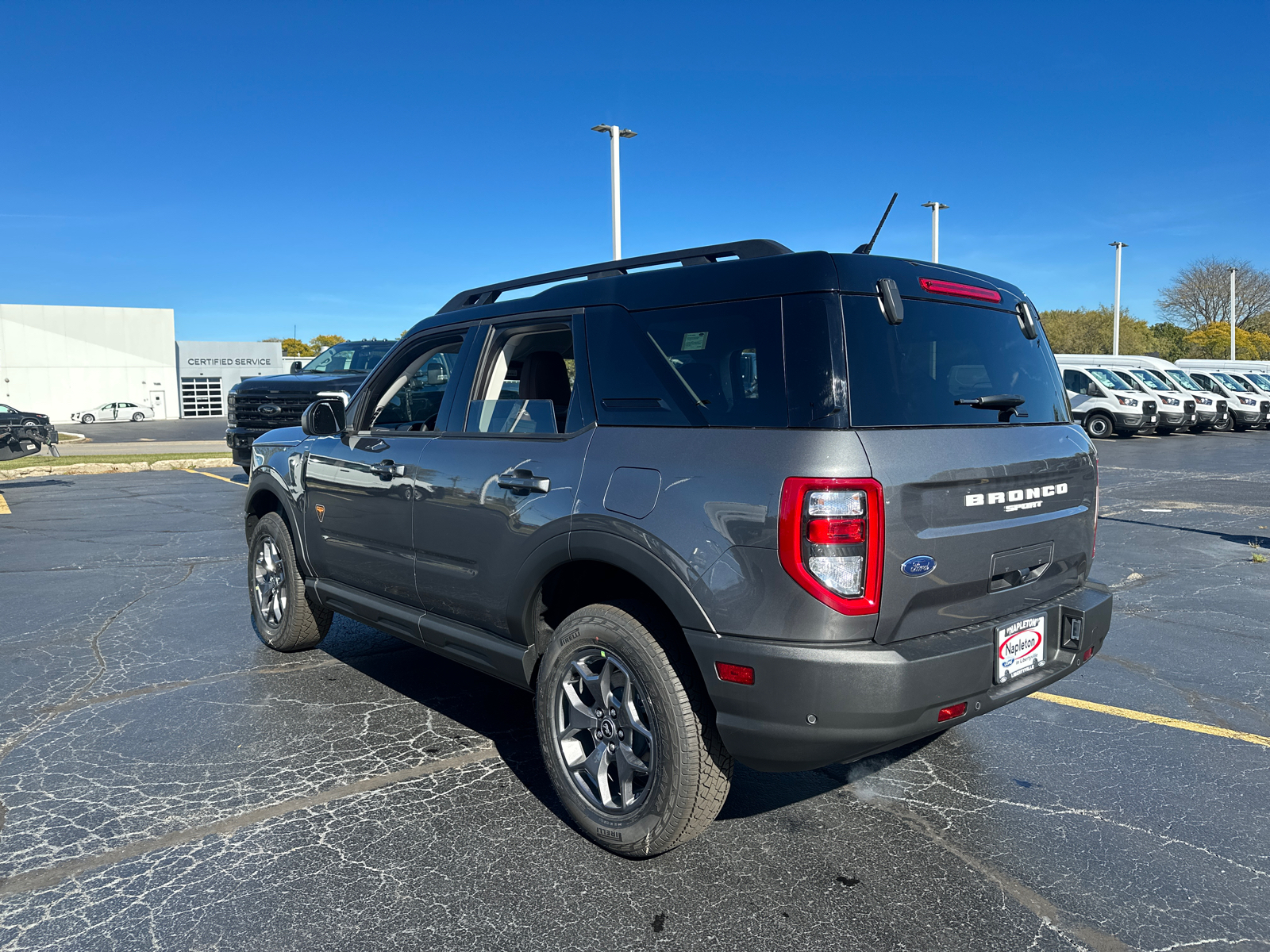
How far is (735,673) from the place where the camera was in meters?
2.78

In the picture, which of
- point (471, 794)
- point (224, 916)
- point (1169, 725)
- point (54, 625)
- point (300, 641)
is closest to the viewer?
point (224, 916)

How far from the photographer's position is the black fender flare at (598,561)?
9.48 feet

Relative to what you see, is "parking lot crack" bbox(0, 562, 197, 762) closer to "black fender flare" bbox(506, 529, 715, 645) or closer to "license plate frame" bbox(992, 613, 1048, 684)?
"black fender flare" bbox(506, 529, 715, 645)

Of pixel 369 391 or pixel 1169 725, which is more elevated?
pixel 369 391

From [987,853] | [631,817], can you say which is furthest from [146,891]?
[987,853]

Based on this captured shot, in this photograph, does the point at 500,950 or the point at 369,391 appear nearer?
the point at 500,950

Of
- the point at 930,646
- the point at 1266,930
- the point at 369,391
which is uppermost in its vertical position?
the point at 369,391

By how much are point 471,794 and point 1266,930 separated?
263 centimetres

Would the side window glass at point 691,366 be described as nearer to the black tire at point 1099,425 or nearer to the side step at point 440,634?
the side step at point 440,634

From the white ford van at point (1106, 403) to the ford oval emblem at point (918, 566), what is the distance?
25326 mm

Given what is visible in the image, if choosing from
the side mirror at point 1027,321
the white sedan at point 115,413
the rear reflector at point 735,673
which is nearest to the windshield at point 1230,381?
the side mirror at point 1027,321

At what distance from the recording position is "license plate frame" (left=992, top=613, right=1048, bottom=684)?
118 inches

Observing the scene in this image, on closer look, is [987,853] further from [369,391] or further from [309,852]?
[369,391]

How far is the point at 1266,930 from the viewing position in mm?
2730
